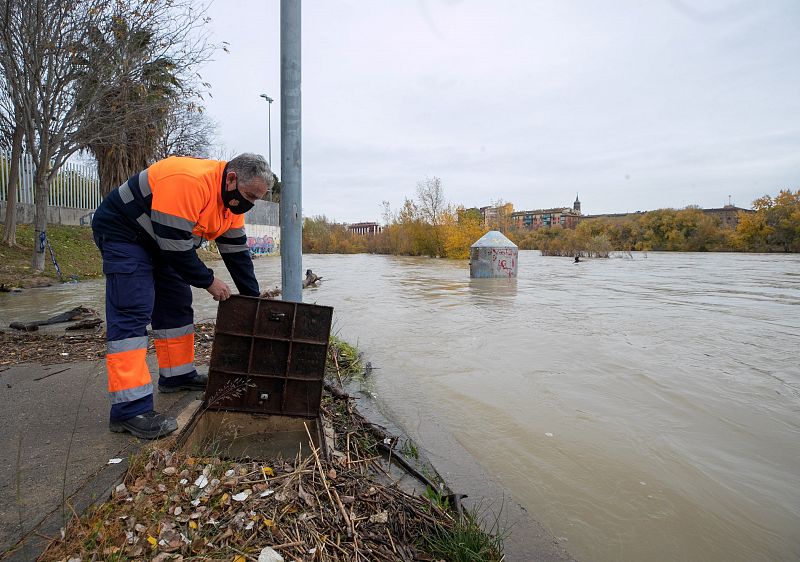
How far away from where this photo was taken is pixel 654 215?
2500 inches

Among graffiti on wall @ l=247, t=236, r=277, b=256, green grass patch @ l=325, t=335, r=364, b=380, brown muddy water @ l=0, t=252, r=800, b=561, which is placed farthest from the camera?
graffiti on wall @ l=247, t=236, r=277, b=256

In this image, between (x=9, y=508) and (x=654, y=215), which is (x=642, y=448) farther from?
A: (x=654, y=215)

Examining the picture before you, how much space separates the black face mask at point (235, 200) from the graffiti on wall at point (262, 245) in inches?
1298

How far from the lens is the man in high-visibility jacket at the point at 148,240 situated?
2580mm

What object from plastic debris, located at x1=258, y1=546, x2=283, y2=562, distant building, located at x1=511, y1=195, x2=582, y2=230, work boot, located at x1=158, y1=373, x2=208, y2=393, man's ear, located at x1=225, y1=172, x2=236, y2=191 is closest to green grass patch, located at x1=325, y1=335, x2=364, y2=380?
work boot, located at x1=158, y1=373, x2=208, y2=393

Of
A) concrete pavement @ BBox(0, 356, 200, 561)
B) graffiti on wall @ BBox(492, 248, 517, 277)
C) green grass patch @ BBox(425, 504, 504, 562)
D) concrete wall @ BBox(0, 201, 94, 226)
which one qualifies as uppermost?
concrete wall @ BBox(0, 201, 94, 226)

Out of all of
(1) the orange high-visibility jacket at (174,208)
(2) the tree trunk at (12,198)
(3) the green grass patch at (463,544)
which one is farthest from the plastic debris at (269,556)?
(2) the tree trunk at (12,198)

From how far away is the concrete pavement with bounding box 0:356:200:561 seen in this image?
5.90 feet

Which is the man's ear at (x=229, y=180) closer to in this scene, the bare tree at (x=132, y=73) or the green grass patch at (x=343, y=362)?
the green grass patch at (x=343, y=362)

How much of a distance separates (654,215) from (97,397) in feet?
236

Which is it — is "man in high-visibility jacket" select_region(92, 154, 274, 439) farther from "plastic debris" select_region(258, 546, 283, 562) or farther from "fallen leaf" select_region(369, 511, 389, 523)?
"fallen leaf" select_region(369, 511, 389, 523)

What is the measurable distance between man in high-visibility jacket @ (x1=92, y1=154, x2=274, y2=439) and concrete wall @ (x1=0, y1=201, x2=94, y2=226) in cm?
1659

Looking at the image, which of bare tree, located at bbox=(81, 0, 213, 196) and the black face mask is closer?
the black face mask

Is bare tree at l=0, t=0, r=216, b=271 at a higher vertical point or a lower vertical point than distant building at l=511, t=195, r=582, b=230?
lower
